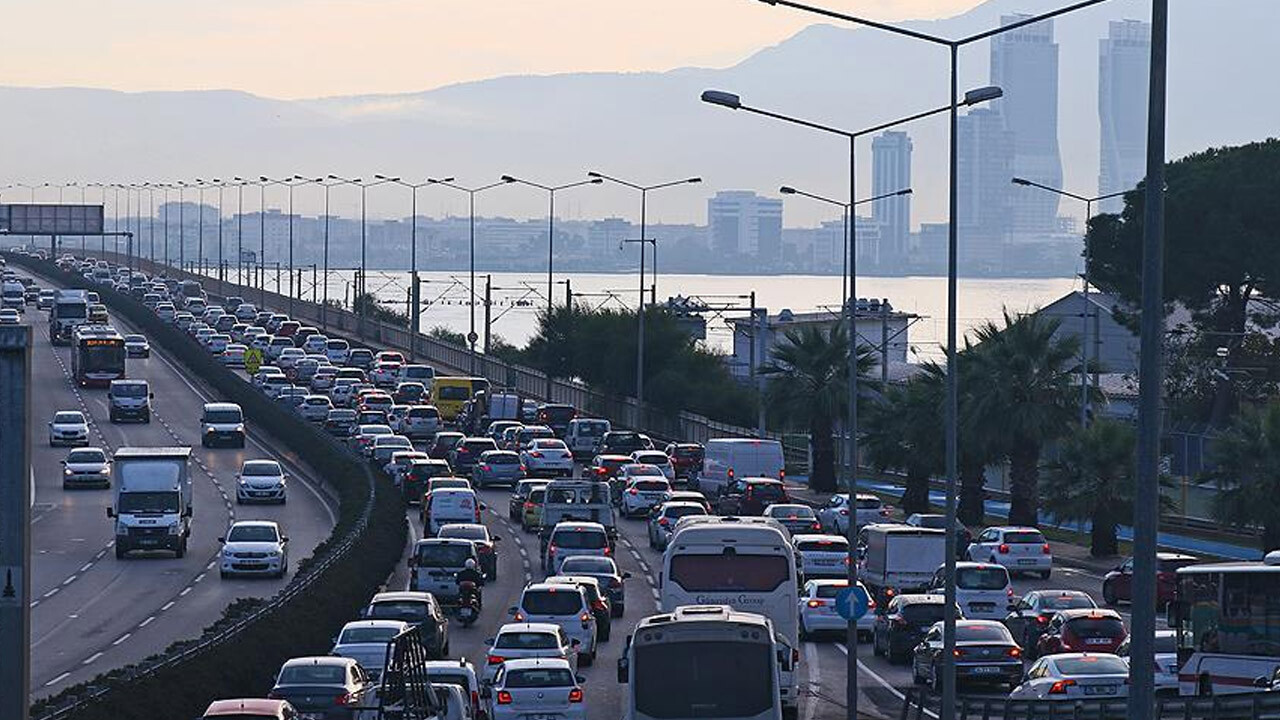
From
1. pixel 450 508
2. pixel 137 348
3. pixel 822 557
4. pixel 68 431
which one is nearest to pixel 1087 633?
pixel 822 557

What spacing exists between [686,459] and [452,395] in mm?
19579

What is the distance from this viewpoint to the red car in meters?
35.6

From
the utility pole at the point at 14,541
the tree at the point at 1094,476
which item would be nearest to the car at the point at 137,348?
the tree at the point at 1094,476

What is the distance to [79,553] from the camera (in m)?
55.6

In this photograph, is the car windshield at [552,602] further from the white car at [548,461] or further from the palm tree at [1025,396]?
the white car at [548,461]

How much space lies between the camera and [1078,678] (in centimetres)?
2941

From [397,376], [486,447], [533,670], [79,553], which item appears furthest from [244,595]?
[397,376]

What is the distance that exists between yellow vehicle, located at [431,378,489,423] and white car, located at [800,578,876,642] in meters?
49.9

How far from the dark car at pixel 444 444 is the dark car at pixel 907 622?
3984 cm

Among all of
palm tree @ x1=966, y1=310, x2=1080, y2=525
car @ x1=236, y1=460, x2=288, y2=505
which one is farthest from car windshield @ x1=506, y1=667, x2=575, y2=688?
car @ x1=236, y1=460, x2=288, y2=505

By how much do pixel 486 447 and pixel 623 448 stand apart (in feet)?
16.5

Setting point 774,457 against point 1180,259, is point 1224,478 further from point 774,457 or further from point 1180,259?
point 1180,259

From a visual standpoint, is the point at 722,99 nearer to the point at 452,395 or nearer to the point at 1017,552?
the point at 1017,552

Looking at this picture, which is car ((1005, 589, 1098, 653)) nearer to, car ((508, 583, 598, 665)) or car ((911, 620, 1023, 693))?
car ((911, 620, 1023, 693))
